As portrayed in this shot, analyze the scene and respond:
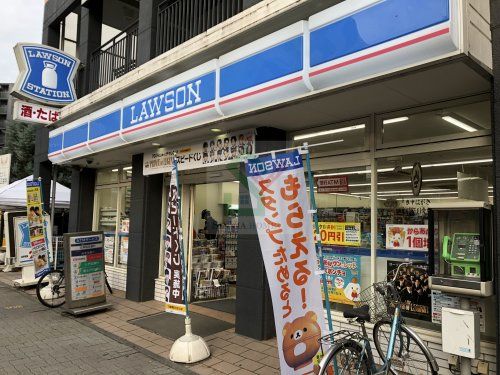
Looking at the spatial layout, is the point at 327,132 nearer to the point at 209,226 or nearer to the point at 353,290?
the point at 353,290

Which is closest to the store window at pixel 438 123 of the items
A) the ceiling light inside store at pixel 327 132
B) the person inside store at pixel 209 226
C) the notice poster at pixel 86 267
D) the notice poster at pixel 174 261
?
the ceiling light inside store at pixel 327 132

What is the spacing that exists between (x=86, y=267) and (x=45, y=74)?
5.32m

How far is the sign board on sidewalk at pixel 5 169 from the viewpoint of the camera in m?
18.9

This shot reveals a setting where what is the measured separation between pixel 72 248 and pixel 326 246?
15.5 ft

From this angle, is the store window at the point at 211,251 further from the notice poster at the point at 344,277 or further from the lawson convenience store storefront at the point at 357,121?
the notice poster at the point at 344,277

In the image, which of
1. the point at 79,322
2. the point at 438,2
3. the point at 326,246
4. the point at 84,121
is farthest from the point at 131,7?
the point at 438,2

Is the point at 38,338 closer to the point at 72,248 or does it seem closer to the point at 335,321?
the point at 72,248

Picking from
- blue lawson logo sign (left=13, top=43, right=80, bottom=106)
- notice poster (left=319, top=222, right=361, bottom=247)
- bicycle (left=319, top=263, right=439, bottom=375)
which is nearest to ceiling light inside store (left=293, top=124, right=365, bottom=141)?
notice poster (left=319, top=222, right=361, bottom=247)

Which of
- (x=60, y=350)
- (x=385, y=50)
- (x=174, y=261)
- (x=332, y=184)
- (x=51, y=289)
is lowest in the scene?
(x=60, y=350)

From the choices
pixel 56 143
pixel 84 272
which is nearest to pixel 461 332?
pixel 84 272

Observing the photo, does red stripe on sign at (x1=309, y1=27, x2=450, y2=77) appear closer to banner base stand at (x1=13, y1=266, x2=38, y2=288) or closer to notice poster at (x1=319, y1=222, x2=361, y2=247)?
notice poster at (x1=319, y1=222, x2=361, y2=247)

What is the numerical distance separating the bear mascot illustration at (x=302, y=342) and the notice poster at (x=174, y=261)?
2.11 meters

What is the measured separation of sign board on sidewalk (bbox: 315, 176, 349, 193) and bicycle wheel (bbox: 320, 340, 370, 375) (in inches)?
98.1

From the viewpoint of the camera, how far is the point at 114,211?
10414 millimetres
